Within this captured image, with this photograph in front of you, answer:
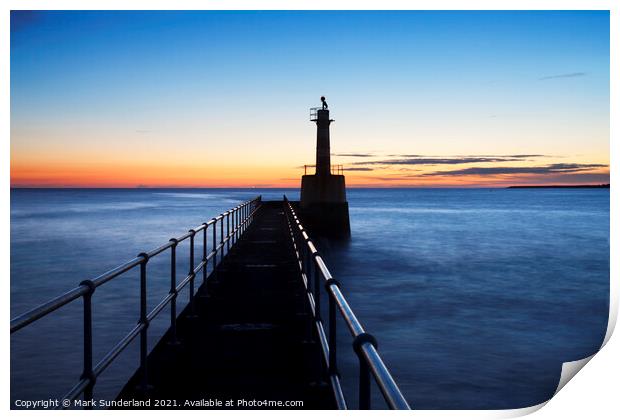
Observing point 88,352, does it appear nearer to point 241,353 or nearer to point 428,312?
point 241,353

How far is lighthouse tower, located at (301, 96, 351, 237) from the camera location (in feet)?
82.1

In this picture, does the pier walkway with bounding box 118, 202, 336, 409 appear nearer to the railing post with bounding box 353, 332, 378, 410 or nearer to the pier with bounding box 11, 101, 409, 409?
the pier with bounding box 11, 101, 409, 409

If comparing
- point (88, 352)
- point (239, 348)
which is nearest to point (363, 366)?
point (88, 352)

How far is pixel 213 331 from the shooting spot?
5.29 metres

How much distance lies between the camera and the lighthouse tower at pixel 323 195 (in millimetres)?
25016

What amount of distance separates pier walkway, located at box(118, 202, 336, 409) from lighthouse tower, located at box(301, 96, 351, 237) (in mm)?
17170

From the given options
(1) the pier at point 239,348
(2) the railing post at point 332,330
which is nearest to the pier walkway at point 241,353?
(1) the pier at point 239,348

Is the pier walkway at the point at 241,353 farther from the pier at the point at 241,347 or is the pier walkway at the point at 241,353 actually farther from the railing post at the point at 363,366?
the railing post at the point at 363,366

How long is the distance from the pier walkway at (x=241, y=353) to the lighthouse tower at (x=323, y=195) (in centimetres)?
1717

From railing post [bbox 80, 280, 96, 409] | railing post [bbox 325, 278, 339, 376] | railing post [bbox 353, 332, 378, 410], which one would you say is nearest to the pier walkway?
railing post [bbox 325, 278, 339, 376]

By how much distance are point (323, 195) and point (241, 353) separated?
68.4 feet

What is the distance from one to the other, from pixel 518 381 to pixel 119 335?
7473mm

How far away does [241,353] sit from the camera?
4.62 meters
